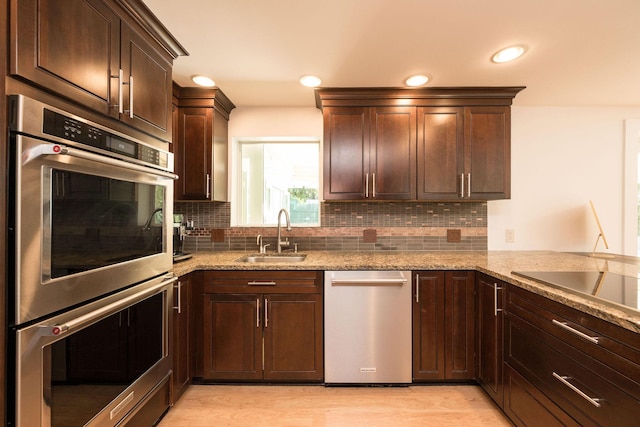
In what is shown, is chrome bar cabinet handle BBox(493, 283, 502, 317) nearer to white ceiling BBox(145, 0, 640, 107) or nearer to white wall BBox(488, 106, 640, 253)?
white wall BBox(488, 106, 640, 253)

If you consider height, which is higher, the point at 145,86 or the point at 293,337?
the point at 145,86

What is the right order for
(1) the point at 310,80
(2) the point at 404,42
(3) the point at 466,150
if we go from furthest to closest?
(3) the point at 466,150
(1) the point at 310,80
(2) the point at 404,42

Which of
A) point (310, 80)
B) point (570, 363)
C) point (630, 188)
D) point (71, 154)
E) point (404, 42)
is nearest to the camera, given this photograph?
point (71, 154)

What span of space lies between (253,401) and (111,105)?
1.85 metres

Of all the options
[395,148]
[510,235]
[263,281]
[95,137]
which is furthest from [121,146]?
[510,235]

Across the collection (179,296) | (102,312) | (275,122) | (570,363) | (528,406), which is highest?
(275,122)

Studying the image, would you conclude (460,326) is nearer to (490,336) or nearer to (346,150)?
(490,336)

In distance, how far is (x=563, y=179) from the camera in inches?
106

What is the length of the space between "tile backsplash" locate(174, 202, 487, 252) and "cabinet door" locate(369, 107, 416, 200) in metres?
0.33

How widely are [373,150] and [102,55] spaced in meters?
1.78

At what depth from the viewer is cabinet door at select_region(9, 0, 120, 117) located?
0.86 m

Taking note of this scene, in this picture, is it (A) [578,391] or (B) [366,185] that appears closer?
(A) [578,391]

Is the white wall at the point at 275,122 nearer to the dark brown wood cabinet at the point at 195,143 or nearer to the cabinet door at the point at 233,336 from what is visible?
the dark brown wood cabinet at the point at 195,143

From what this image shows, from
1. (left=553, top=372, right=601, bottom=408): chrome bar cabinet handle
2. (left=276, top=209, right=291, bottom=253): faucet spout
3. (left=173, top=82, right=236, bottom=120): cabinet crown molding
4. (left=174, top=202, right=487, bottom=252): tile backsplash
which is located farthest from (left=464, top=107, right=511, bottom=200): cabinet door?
(left=173, top=82, right=236, bottom=120): cabinet crown molding
